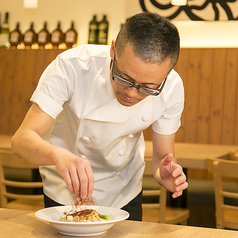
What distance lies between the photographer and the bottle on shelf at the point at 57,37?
462 cm

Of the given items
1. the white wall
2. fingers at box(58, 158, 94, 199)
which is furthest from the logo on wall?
fingers at box(58, 158, 94, 199)

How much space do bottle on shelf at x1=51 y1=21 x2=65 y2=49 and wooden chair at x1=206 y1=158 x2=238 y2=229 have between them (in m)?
2.81

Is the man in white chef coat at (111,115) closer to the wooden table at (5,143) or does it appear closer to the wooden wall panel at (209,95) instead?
the wooden table at (5,143)

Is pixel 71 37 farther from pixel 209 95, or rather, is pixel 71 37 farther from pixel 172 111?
pixel 172 111

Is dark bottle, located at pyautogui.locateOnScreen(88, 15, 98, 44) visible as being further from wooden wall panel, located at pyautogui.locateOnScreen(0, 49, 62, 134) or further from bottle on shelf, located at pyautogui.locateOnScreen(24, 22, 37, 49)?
bottle on shelf, located at pyautogui.locateOnScreen(24, 22, 37, 49)

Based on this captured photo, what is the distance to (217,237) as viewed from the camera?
40.9 inches

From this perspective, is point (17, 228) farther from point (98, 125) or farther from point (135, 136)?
point (135, 136)

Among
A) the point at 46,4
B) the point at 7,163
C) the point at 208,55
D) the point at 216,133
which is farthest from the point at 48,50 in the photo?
the point at 7,163

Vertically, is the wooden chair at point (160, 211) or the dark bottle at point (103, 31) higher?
the dark bottle at point (103, 31)

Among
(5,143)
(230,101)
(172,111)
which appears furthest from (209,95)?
(172,111)

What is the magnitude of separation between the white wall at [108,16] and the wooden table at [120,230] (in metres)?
3.47

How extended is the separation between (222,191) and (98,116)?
48.0 inches

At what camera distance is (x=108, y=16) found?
15.1 feet

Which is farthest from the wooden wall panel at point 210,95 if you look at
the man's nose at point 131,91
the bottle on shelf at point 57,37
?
the man's nose at point 131,91
